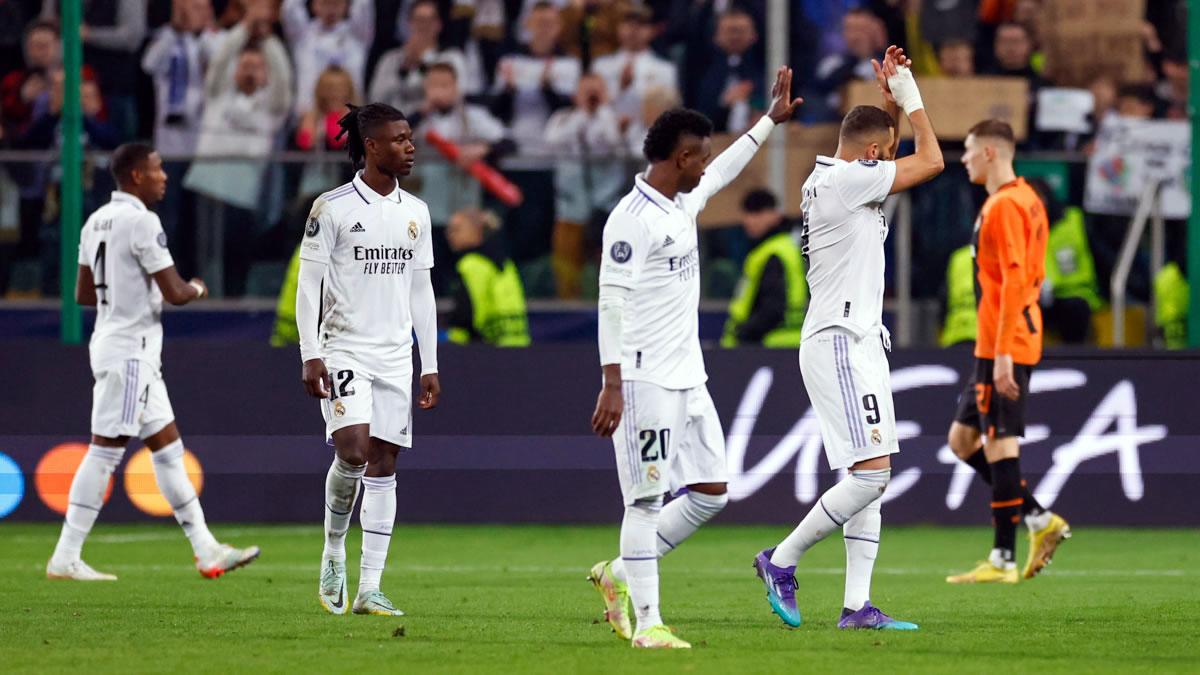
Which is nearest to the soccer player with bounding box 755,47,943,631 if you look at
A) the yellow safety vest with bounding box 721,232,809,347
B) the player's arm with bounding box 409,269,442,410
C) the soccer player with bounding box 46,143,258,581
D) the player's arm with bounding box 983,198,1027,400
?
the player's arm with bounding box 409,269,442,410

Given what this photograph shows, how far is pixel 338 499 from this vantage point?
29.3 ft

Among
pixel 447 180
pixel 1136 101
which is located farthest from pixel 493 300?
pixel 1136 101

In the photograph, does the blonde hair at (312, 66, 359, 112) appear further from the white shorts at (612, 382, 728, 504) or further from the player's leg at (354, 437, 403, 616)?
the white shorts at (612, 382, 728, 504)

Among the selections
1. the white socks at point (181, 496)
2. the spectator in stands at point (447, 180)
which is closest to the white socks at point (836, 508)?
the white socks at point (181, 496)

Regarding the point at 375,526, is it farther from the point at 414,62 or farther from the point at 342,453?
the point at 414,62

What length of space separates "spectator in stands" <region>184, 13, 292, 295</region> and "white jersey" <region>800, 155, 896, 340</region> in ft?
24.4

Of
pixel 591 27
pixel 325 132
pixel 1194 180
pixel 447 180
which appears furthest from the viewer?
pixel 591 27

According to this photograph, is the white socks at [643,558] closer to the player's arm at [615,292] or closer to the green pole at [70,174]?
the player's arm at [615,292]

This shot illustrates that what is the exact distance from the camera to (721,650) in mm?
7516

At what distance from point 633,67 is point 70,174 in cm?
486

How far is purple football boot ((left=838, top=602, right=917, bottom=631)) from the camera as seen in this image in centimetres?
819

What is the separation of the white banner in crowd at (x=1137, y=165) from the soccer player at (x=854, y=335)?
22.6ft

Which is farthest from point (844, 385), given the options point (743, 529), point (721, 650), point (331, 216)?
point (743, 529)

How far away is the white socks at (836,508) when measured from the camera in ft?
26.9
